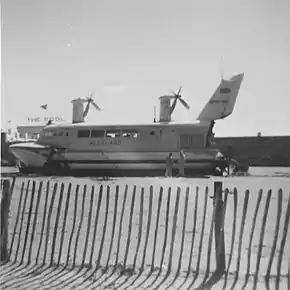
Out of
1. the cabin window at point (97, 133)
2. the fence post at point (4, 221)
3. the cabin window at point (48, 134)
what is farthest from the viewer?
the cabin window at point (48, 134)

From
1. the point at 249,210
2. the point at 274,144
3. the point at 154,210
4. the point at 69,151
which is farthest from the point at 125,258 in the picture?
the point at 274,144

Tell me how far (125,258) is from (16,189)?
1030 cm

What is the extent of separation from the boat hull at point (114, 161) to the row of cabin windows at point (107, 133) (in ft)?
3.64

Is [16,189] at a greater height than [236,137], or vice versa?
[236,137]

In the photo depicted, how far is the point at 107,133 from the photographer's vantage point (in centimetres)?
2609

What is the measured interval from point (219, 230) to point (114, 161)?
66.3 feet

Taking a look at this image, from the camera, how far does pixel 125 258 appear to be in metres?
5.94

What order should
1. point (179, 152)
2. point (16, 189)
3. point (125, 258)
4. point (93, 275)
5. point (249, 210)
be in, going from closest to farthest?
point (93, 275) → point (125, 258) → point (249, 210) → point (16, 189) → point (179, 152)

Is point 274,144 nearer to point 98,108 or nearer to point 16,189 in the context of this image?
point 98,108

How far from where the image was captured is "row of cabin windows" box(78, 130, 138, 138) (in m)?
25.6

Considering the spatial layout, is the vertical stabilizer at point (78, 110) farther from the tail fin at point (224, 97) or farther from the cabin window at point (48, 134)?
the tail fin at point (224, 97)

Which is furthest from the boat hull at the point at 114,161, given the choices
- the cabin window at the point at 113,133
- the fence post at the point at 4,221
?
the fence post at the point at 4,221

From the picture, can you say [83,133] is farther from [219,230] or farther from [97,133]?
[219,230]

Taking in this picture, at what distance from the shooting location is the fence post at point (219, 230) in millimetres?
5641
